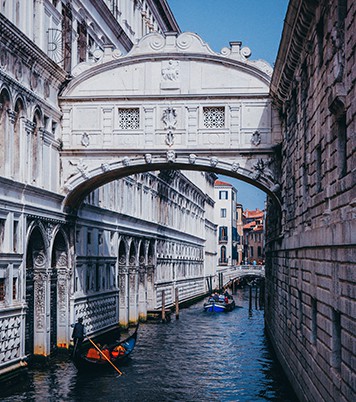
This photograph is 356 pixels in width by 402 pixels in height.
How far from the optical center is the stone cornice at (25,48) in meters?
15.7

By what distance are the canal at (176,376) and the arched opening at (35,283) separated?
1040 millimetres

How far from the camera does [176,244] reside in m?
41.2

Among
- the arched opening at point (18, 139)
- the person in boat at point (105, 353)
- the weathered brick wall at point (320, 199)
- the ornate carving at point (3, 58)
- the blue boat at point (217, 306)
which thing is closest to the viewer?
the weathered brick wall at point (320, 199)

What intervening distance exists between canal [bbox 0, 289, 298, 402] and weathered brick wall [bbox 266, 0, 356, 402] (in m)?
1.87

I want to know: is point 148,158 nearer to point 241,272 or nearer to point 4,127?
point 4,127

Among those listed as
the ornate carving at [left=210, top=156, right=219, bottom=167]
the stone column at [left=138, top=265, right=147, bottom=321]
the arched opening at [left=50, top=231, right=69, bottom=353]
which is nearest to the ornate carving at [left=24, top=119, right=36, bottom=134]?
the arched opening at [left=50, top=231, right=69, bottom=353]

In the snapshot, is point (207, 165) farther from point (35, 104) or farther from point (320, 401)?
point (320, 401)

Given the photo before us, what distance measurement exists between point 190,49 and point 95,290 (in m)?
8.54

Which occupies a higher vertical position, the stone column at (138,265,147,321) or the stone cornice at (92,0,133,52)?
the stone cornice at (92,0,133,52)

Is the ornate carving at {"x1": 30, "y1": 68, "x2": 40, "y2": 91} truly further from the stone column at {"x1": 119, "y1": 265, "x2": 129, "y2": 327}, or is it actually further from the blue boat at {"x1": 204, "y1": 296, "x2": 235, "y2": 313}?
the blue boat at {"x1": 204, "y1": 296, "x2": 235, "y2": 313}

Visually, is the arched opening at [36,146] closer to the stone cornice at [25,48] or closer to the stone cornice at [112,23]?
the stone cornice at [25,48]

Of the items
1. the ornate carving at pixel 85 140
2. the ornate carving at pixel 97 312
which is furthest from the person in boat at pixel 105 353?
the ornate carving at pixel 85 140

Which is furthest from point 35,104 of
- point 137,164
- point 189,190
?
point 189,190

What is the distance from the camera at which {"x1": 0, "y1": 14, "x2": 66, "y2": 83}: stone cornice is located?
51.4ft
